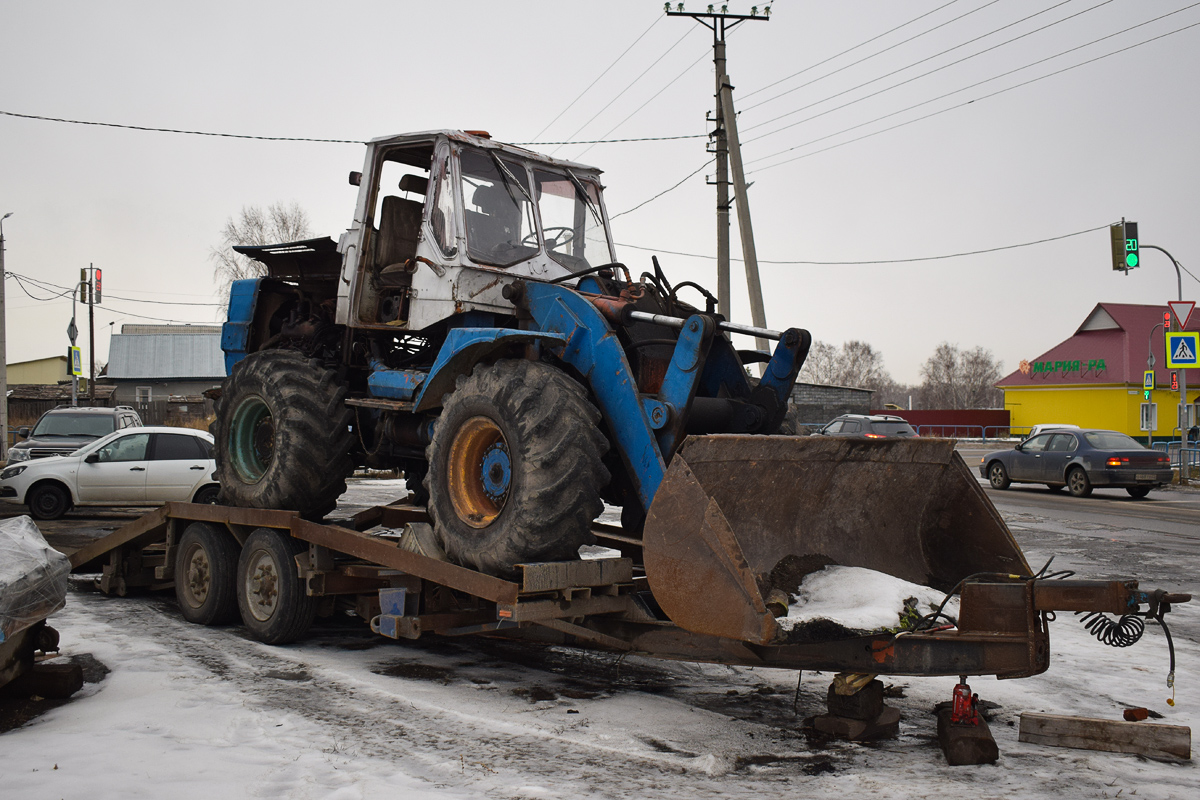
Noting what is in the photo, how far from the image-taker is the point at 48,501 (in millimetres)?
15148

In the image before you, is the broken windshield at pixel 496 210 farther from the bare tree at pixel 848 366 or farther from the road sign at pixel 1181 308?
the bare tree at pixel 848 366

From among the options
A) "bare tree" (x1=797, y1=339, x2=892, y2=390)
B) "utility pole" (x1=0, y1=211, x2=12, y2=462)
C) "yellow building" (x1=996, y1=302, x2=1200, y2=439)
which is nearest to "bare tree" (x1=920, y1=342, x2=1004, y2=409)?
"bare tree" (x1=797, y1=339, x2=892, y2=390)

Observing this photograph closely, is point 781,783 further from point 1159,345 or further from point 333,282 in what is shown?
point 1159,345

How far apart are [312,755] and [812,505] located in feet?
9.59

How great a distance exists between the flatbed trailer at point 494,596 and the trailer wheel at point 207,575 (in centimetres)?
1

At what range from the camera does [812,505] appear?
17.6ft

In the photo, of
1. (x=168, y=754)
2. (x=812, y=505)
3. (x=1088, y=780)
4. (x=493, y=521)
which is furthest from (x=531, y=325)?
(x=1088, y=780)

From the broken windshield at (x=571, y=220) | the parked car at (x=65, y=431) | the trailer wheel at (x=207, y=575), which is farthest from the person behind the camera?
the parked car at (x=65, y=431)

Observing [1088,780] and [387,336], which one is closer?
[1088,780]

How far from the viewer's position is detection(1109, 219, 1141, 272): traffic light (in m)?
22.4

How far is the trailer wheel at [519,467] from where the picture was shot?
4.83m

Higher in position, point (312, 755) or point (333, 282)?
point (333, 282)

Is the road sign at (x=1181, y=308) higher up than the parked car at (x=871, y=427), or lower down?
higher up

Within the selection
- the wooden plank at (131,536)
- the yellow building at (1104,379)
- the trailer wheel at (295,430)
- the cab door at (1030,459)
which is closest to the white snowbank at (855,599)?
the trailer wheel at (295,430)
